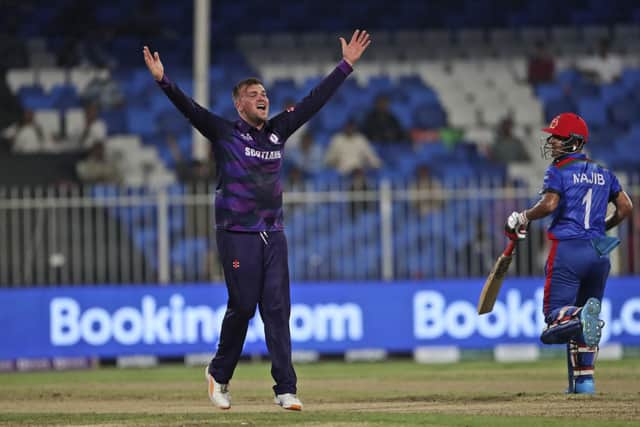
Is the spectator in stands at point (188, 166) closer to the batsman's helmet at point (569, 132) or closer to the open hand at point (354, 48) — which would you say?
the batsman's helmet at point (569, 132)

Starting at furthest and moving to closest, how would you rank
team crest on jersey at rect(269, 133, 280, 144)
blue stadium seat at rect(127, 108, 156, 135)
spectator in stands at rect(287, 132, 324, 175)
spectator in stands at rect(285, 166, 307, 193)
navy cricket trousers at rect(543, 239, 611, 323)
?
blue stadium seat at rect(127, 108, 156, 135) < spectator in stands at rect(287, 132, 324, 175) < spectator in stands at rect(285, 166, 307, 193) < navy cricket trousers at rect(543, 239, 611, 323) < team crest on jersey at rect(269, 133, 280, 144)

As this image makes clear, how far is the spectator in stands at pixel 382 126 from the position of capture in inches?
928

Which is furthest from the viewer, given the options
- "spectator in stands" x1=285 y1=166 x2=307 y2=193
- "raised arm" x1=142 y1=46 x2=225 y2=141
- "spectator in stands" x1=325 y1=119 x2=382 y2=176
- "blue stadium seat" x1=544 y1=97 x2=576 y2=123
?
"blue stadium seat" x1=544 y1=97 x2=576 y2=123

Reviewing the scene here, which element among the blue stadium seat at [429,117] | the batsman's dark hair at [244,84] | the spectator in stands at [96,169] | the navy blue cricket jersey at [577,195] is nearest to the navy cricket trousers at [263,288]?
the batsman's dark hair at [244,84]

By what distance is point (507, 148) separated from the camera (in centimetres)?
2358

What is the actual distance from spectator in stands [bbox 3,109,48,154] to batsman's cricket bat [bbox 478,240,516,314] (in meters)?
11.9

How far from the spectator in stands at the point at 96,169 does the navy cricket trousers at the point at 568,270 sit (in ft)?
37.3

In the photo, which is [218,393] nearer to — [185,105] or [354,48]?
[185,105]

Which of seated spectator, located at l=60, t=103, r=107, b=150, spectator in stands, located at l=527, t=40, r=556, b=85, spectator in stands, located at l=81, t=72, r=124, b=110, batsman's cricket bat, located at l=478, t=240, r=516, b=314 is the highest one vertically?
spectator in stands, located at l=527, t=40, r=556, b=85

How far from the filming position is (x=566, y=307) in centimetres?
1171

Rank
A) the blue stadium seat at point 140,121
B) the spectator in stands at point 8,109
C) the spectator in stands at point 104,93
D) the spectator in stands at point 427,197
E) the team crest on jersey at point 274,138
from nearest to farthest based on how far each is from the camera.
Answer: the team crest on jersey at point 274,138 < the spectator in stands at point 427,197 < the spectator in stands at point 8,109 < the blue stadium seat at point 140,121 < the spectator in stands at point 104,93

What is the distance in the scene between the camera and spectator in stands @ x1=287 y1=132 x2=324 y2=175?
2295 centimetres

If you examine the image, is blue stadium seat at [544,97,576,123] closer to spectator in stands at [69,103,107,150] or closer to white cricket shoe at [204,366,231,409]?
spectator in stands at [69,103,107,150]

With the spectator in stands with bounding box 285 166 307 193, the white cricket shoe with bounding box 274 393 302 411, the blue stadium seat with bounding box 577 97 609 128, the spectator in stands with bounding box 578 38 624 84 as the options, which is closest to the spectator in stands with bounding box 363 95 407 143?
the spectator in stands with bounding box 285 166 307 193
